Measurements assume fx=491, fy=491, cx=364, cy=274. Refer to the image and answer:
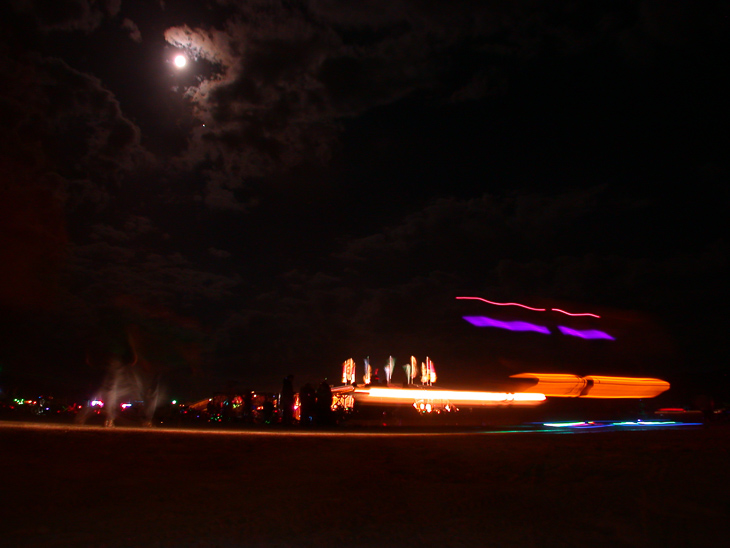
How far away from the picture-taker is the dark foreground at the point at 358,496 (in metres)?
3.88

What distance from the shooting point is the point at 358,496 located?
514 centimetres

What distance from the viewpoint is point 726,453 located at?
7.86 m

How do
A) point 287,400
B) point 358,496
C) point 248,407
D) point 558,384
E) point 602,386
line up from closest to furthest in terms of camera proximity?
1. point 358,496
2. point 287,400
3. point 248,407
4. point 602,386
5. point 558,384

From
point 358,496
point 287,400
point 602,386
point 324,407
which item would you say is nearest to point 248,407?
point 287,400

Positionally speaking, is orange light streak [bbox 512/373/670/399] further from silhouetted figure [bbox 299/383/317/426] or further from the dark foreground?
the dark foreground

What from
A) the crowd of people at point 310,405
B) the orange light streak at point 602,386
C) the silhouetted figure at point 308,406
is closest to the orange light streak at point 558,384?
the orange light streak at point 602,386

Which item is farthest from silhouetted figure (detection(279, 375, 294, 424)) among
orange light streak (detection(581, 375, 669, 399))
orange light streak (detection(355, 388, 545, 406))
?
orange light streak (detection(581, 375, 669, 399))

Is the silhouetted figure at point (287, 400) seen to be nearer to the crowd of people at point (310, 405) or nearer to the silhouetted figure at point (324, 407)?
the crowd of people at point (310, 405)

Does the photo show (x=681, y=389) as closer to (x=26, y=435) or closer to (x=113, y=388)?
(x=113, y=388)

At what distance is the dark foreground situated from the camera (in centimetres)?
388

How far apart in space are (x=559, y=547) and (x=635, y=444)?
6.49 meters

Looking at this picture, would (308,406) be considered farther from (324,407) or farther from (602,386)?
(602,386)

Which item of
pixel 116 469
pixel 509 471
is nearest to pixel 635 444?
pixel 509 471

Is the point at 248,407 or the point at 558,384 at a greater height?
the point at 558,384
